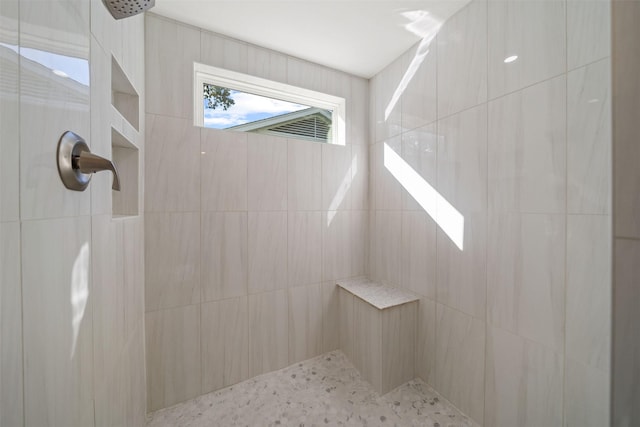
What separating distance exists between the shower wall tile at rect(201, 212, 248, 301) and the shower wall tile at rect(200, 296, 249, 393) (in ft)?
0.27

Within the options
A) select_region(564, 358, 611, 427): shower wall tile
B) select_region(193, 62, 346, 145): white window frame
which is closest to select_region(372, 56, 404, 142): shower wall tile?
select_region(193, 62, 346, 145): white window frame

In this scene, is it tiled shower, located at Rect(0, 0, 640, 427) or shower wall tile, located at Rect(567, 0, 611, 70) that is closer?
tiled shower, located at Rect(0, 0, 640, 427)

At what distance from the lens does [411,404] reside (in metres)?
1.46

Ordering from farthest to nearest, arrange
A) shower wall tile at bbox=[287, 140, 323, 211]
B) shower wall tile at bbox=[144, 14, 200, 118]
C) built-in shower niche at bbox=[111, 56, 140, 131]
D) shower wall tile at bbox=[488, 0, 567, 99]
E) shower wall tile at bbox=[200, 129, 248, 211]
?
1. shower wall tile at bbox=[287, 140, 323, 211]
2. shower wall tile at bbox=[200, 129, 248, 211]
3. shower wall tile at bbox=[144, 14, 200, 118]
4. built-in shower niche at bbox=[111, 56, 140, 131]
5. shower wall tile at bbox=[488, 0, 567, 99]

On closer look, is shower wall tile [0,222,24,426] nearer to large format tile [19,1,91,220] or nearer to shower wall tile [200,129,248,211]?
large format tile [19,1,91,220]

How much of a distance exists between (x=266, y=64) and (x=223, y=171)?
2.77 feet

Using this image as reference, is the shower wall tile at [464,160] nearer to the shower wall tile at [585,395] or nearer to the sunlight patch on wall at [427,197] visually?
the sunlight patch on wall at [427,197]

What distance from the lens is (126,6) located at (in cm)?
75

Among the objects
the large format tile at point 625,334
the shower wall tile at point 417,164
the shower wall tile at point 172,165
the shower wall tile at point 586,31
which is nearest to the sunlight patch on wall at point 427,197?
the shower wall tile at point 417,164

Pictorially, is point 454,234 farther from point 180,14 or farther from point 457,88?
point 180,14

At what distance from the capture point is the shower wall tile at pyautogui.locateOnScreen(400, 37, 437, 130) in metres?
1.53

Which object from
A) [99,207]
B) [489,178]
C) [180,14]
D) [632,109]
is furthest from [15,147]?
[489,178]

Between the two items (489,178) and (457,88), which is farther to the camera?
(457,88)

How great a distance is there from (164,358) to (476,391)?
1.80m
